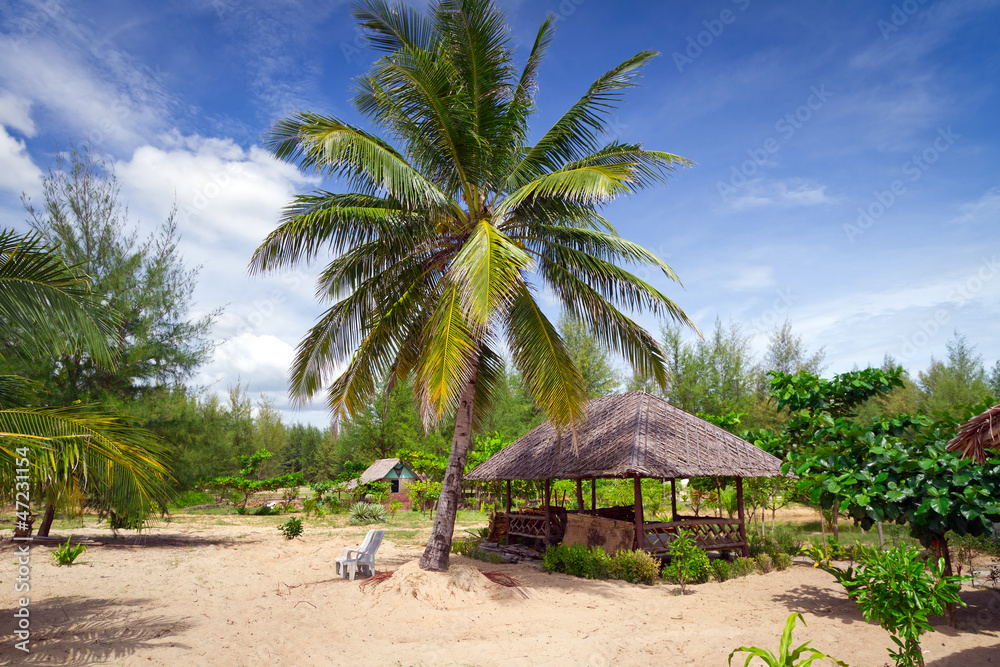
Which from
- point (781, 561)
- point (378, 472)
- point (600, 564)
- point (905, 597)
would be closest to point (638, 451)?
point (600, 564)

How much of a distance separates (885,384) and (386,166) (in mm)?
9717

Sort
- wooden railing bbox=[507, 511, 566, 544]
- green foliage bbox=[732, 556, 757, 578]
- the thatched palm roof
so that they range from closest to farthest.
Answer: the thatched palm roof
green foliage bbox=[732, 556, 757, 578]
wooden railing bbox=[507, 511, 566, 544]

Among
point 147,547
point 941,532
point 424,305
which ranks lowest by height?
point 147,547

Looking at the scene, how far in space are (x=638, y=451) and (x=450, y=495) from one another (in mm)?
3733

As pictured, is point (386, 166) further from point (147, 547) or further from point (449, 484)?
point (147, 547)

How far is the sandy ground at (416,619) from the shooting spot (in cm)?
611

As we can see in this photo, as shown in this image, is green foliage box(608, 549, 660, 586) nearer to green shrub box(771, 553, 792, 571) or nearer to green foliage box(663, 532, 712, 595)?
green foliage box(663, 532, 712, 595)

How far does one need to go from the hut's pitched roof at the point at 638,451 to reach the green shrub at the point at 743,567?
65.5 inches

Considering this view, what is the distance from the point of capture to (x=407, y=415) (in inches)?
1526

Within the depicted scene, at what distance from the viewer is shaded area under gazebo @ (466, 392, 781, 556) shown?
1097 centimetres

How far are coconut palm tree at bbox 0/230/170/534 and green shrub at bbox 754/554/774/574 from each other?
10.8 meters

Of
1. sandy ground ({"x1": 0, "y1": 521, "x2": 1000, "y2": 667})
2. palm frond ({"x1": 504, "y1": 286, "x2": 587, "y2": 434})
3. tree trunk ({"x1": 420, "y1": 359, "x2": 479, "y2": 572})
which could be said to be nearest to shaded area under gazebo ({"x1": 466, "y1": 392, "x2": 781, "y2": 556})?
palm frond ({"x1": 504, "y1": 286, "x2": 587, "y2": 434})

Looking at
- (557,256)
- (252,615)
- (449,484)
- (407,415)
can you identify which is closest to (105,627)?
(252,615)

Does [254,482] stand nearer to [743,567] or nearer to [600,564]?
[600,564]
